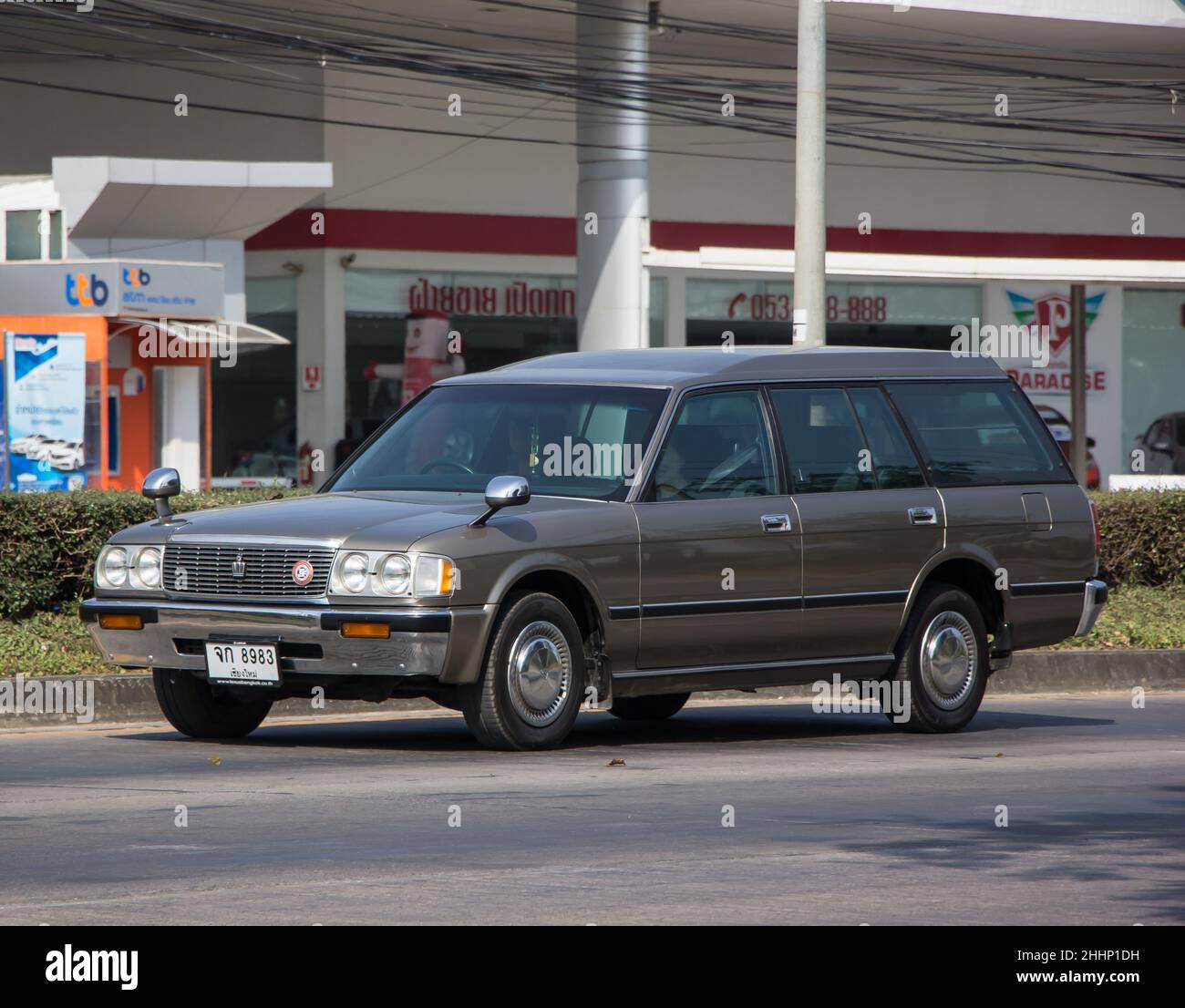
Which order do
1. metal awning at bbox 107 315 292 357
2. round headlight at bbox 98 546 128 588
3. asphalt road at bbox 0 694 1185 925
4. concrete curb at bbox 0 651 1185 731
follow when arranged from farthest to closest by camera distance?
metal awning at bbox 107 315 292 357 < concrete curb at bbox 0 651 1185 731 < round headlight at bbox 98 546 128 588 < asphalt road at bbox 0 694 1185 925

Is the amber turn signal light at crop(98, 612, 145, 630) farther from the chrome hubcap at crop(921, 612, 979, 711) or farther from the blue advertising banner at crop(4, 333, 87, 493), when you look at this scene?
the blue advertising banner at crop(4, 333, 87, 493)

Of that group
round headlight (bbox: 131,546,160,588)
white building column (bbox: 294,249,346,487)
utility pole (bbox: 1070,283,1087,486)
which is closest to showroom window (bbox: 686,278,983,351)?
white building column (bbox: 294,249,346,487)

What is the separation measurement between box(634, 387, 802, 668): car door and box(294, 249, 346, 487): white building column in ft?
79.0

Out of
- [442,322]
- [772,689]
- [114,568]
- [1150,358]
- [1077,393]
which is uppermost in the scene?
[442,322]

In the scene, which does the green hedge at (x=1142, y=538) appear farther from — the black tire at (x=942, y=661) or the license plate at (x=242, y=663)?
the license plate at (x=242, y=663)

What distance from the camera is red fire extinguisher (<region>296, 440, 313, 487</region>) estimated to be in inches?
1363

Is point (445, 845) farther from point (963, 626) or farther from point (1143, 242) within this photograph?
point (1143, 242)

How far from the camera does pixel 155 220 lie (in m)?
28.3

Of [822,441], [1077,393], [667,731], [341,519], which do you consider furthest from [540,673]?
[1077,393]

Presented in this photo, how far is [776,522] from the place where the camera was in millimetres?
10820

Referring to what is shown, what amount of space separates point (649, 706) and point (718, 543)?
1971mm

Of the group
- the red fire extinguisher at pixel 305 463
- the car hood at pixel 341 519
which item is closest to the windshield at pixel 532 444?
the car hood at pixel 341 519

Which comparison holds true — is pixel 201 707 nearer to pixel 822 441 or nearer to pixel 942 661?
pixel 822 441

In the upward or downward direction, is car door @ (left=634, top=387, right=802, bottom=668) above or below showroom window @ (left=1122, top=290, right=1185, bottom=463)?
below
